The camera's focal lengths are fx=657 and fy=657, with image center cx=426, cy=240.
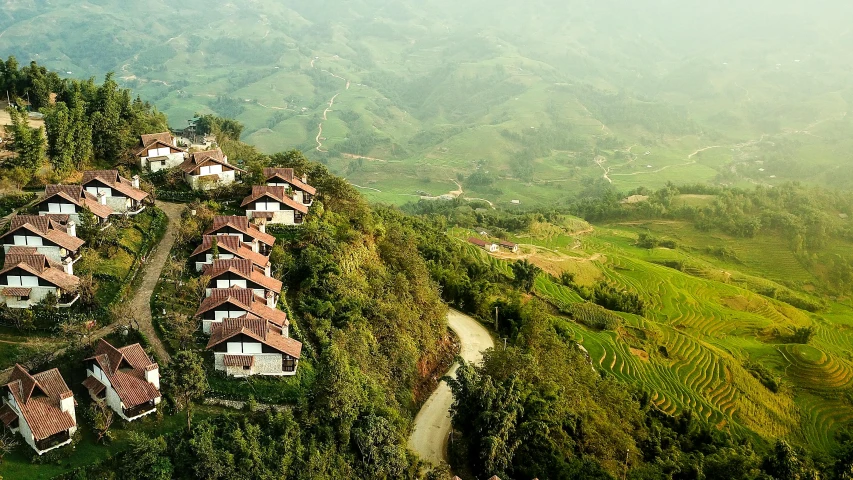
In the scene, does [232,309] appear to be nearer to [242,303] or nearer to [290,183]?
[242,303]

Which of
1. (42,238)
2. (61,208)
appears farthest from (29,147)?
(42,238)

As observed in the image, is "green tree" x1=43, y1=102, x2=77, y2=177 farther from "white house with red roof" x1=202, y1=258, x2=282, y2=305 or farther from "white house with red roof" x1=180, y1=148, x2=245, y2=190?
"white house with red roof" x1=202, y1=258, x2=282, y2=305

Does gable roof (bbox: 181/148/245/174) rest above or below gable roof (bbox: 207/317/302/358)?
below

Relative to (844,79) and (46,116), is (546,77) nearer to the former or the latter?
(844,79)

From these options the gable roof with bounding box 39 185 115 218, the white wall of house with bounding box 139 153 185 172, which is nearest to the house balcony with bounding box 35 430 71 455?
the gable roof with bounding box 39 185 115 218

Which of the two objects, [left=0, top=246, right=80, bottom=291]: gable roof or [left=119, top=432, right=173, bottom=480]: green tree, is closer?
[left=119, top=432, right=173, bottom=480]: green tree

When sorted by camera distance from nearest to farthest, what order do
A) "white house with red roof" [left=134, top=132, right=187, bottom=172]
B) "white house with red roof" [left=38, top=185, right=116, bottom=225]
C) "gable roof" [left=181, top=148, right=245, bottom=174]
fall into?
"white house with red roof" [left=38, top=185, right=116, bottom=225] < "gable roof" [left=181, top=148, right=245, bottom=174] < "white house with red roof" [left=134, top=132, right=187, bottom=172]

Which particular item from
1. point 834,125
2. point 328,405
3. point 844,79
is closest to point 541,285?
point 328,405

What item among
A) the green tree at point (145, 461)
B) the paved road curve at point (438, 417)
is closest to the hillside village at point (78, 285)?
the green tree at point (145, 461)
